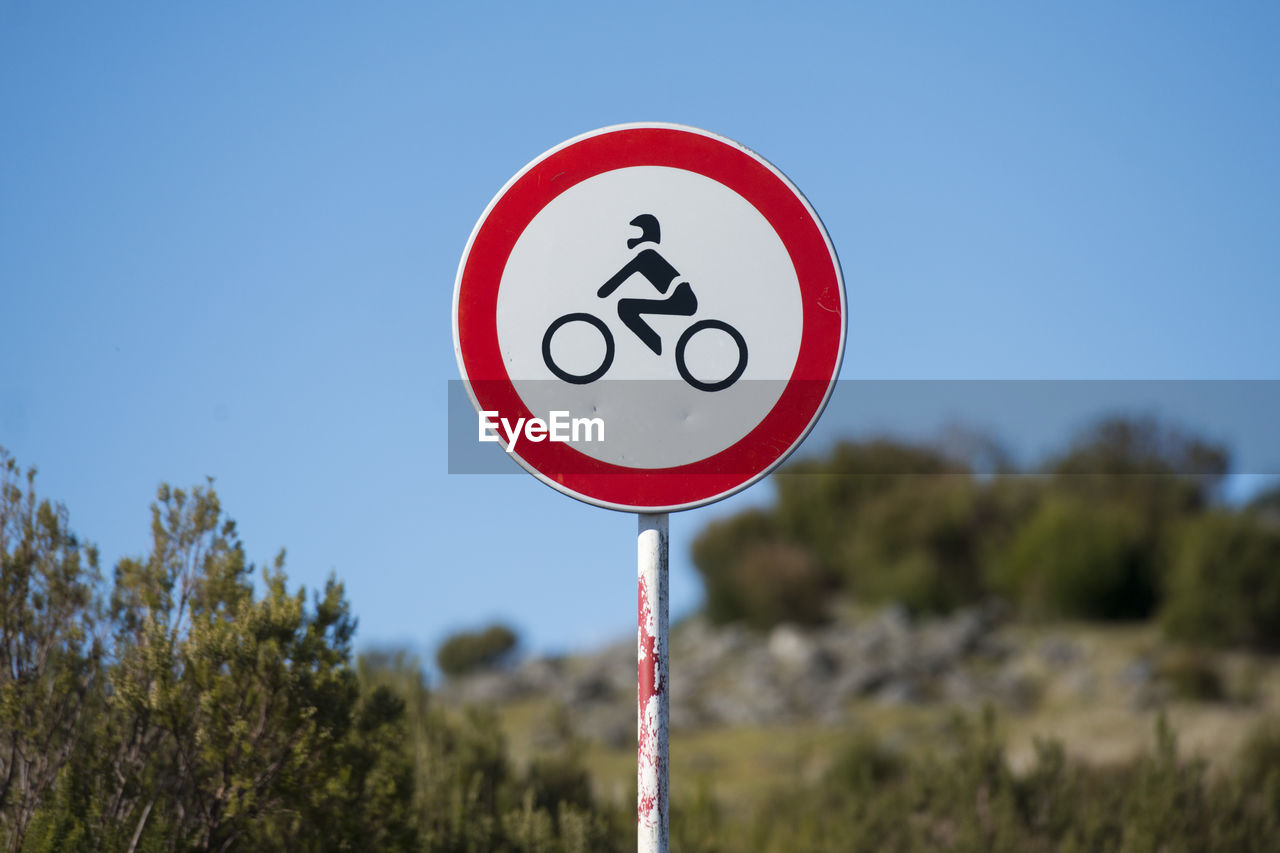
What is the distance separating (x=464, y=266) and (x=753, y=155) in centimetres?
77

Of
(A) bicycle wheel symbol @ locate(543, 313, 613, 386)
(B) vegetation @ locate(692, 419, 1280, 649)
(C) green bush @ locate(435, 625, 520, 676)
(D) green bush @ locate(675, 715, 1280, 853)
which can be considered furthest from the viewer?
(C) green bush @ locate(435, 625, 520, 676)

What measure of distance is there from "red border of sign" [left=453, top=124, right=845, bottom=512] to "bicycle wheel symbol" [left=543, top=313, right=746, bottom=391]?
0.12 m

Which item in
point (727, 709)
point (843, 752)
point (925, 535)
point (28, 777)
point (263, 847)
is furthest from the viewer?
point (925, 535)

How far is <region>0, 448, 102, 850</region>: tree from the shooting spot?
3924mm

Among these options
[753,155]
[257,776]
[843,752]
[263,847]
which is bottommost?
[843,752]

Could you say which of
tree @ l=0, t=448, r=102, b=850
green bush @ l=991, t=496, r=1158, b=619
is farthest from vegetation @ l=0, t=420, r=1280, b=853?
green bush @ l=991, t=496, r=1158, b=619

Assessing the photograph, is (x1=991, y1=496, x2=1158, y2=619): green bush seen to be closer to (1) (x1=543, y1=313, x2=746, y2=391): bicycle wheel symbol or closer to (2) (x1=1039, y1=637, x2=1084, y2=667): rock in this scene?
(2) (x1=1039, y1=637, x2=1084, y2=667): rock

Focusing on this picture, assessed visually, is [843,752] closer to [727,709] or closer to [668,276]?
[668,276]

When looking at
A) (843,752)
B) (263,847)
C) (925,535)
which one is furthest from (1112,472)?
(263,847)

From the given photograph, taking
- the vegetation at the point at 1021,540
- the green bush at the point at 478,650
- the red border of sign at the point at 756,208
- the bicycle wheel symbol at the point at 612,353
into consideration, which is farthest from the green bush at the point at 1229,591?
the bicycle wheel symbol at the point at 612,353

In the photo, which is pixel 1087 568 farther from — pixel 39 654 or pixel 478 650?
pixel 39 654

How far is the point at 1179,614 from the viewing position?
3619 cm

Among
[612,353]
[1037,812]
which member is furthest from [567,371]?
[1037,812]

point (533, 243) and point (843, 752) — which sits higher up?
point (533, 243)
